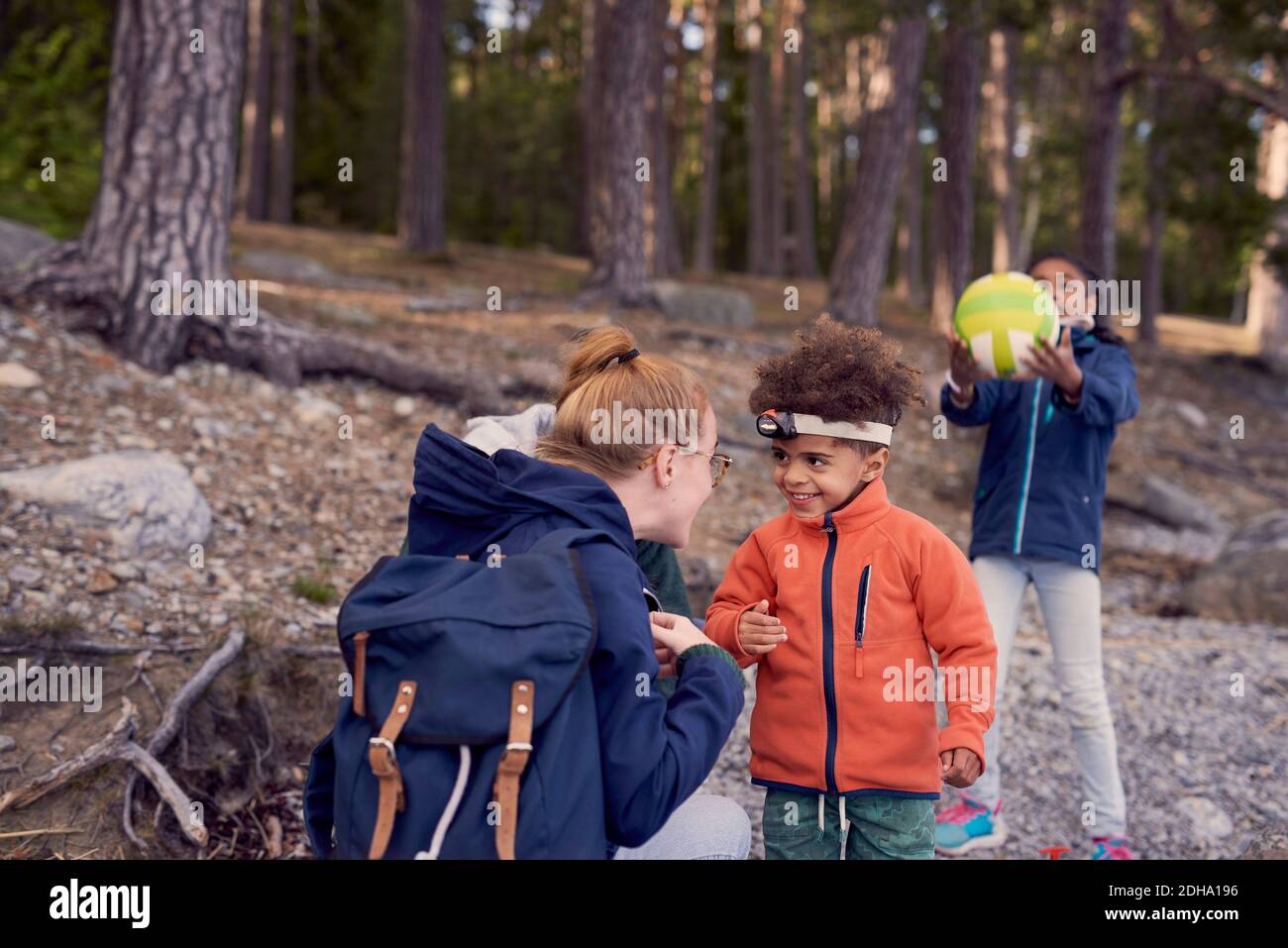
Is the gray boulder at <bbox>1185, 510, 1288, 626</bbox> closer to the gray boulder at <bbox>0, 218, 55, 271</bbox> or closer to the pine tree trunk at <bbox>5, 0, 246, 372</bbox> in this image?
the pine tree trunk at <bbox>5, 0, 246, 372</bbox>

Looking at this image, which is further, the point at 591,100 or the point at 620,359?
the point at 591,100

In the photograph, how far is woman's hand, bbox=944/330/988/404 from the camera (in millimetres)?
4270

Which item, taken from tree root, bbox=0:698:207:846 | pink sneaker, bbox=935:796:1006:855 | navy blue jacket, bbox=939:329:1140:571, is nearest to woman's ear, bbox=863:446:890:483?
navy blue jacket, bbox=939:329:1140:571

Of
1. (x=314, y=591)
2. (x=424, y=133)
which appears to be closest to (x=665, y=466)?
(x=314, y=591)

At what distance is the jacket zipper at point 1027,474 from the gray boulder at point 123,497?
390 cm

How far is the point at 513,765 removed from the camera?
6.54 feet

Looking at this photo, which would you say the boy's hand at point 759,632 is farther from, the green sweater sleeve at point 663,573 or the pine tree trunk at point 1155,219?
the pine tree trunk at point 1155,219

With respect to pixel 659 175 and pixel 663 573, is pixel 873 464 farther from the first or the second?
pixel 659 175

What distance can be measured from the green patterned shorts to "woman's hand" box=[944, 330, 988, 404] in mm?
1897

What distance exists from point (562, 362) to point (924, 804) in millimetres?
1586

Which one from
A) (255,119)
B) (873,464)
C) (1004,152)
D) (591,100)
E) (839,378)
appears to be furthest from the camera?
(255,119)

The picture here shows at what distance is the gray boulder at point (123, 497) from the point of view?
16.9 feet

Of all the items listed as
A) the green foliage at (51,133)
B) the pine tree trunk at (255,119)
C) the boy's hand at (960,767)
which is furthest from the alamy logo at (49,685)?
the pine tree trunk at (255,119)
